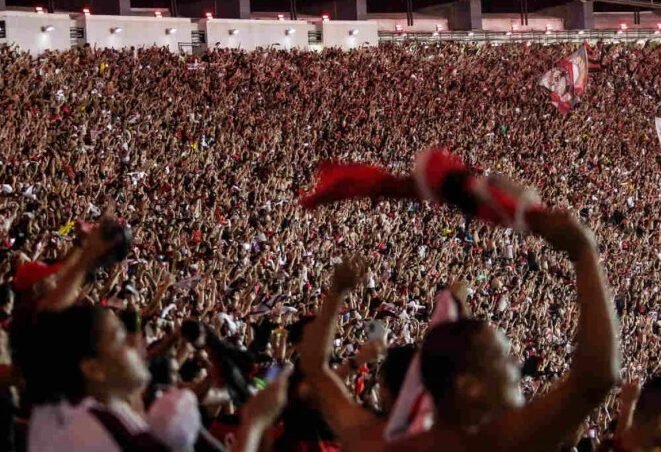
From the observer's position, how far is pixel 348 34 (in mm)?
34406

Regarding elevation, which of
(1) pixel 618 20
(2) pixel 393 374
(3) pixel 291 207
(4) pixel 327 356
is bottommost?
(3) pixel 291 207

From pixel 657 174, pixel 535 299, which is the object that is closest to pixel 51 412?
pixel 535 299

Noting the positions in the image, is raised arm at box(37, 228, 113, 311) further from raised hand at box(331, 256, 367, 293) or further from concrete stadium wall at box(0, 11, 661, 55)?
concrete stadium wall at box(0, 11, 661, 55)

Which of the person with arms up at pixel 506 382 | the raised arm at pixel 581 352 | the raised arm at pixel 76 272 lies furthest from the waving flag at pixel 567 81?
the raised arm at pixel 581 352

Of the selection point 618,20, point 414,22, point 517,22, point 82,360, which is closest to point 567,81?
point 414,22

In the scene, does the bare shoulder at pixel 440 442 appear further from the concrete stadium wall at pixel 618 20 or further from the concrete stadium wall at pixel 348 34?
the concrete stadium wall at pixel 618 20

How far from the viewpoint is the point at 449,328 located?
9.59 ft

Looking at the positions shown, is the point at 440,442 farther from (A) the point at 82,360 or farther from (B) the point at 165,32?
(B) the point at 165,32

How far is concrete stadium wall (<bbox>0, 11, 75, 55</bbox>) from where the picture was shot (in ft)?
88.4

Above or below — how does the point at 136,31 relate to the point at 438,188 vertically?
above

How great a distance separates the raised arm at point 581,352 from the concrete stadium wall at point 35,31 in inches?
976

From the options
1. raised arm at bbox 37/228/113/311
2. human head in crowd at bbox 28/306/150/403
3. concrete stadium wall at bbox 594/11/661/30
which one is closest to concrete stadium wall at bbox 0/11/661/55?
concrete stadium wall at bbox 594/11/661/30

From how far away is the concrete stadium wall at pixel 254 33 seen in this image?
103 feet

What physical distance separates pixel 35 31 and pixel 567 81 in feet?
35.0
